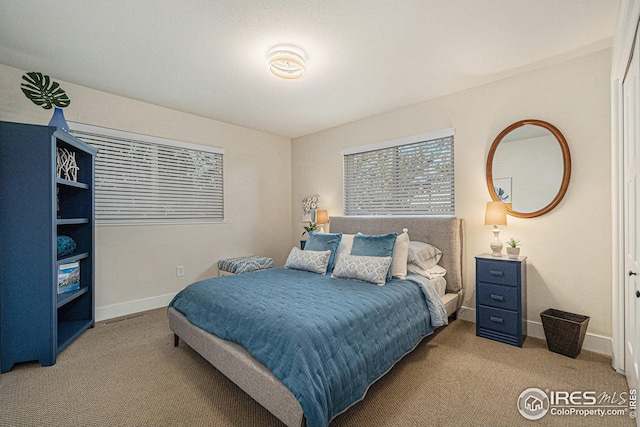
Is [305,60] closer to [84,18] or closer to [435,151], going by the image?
[84,18]

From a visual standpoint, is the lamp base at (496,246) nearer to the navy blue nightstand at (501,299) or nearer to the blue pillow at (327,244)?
the navy blue nightstand at (501,299)

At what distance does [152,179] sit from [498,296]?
420 cm

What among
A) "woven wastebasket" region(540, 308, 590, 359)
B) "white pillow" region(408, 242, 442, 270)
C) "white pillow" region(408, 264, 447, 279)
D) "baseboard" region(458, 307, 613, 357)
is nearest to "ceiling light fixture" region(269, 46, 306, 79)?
"white pillow" region(408, 242, 442, 270)

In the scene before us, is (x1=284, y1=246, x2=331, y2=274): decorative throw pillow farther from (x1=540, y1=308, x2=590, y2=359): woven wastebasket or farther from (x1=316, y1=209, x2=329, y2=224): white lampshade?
(x1=540, y1=308, x2=590, y2=359): woven wastebasket

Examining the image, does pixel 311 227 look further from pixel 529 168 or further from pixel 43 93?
pixel 43 93

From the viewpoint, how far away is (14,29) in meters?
2.24

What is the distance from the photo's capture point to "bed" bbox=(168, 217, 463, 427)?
151cm

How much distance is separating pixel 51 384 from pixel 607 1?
4.68 m

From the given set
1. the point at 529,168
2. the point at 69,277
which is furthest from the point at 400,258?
the point at 69,277

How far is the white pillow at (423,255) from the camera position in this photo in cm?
303

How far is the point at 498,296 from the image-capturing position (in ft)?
8.97

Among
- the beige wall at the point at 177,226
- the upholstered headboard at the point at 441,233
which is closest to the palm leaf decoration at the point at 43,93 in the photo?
the beige wall at the point at 177,226

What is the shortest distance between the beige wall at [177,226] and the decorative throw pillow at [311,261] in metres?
1.66

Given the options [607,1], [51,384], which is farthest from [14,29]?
[607,1]
